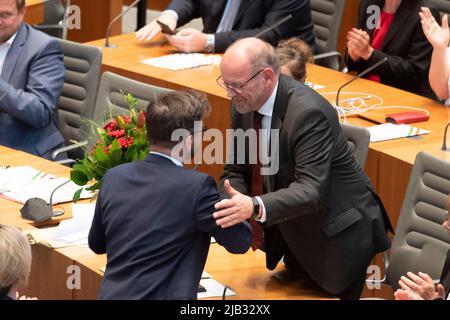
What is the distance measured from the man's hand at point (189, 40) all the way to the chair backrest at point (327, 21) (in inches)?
38.6

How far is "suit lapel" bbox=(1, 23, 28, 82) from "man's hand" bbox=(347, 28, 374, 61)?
1.83 metres

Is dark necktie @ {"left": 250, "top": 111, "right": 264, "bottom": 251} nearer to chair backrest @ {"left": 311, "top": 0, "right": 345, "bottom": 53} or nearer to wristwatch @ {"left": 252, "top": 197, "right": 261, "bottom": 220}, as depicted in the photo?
wristwatch @ {"left": 252, "top": 197, "right": 261, "bottom": 220}

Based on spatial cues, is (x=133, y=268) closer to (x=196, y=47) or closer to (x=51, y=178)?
(x=51, y=178)

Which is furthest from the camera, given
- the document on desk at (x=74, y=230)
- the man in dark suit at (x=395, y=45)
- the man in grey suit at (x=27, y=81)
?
the man in dark suit at (x=395, y=45)

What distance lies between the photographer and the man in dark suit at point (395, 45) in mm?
6270

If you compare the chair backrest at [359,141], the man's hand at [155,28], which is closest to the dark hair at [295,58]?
the chair backrest at [359,141]

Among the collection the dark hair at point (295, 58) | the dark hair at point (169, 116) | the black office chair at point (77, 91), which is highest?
the dark hair at point (169, 116)

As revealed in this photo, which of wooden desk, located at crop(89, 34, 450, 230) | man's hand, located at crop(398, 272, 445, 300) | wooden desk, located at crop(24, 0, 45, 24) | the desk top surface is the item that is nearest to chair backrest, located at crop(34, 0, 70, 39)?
wooden desk, located at crop(24, 0, 45, 24)

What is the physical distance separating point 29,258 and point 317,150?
1.11 metres

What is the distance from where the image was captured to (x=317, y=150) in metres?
4.02

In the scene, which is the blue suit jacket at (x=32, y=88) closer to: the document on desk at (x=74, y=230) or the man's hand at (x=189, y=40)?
the man's hand at (x=189, y=40)

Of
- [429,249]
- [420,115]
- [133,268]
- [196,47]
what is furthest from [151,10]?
[133,268]

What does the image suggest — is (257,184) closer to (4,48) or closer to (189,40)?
(4,48)

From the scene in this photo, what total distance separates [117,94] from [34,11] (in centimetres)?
269
